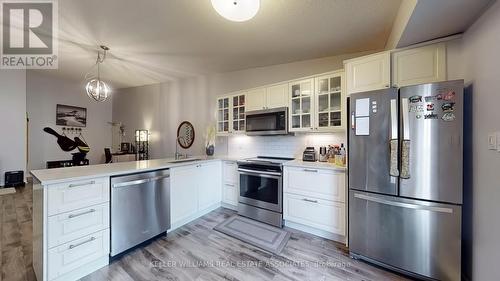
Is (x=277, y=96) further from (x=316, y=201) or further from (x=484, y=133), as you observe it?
(x=484, y=133)

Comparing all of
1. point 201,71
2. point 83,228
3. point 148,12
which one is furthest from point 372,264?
point 201,71

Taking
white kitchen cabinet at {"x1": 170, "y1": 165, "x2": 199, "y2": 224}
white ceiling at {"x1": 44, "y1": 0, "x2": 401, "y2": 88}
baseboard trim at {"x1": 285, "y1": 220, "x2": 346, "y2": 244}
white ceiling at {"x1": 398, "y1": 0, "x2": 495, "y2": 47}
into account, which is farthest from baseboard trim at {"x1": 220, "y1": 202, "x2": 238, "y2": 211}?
white ceiling at {"x1": 398, "y1": 0, "x2": 495, "y2": 47}

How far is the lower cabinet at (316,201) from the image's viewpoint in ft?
7.57

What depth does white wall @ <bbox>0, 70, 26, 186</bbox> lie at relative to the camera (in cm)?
443

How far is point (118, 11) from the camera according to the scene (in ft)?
6.98

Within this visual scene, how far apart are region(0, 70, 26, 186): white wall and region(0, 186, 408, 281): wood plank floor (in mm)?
3172

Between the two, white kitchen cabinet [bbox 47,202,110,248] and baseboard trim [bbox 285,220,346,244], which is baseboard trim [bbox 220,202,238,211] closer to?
baseboard trim [bbox 285,220,346,244]

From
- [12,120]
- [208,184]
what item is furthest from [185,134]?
[12,120]

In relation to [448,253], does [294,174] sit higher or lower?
higher

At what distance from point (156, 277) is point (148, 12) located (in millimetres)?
2717

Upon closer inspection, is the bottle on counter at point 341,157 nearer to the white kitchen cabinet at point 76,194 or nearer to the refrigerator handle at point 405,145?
the refrigerator handle at point 405,145

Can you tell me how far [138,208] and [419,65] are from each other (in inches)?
130

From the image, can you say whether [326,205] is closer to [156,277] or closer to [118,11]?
[156,277]

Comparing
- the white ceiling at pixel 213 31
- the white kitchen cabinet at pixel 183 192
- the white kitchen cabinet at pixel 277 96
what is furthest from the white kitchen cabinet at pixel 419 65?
the white kitchen cabinet at pixel 183 192
